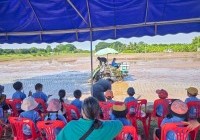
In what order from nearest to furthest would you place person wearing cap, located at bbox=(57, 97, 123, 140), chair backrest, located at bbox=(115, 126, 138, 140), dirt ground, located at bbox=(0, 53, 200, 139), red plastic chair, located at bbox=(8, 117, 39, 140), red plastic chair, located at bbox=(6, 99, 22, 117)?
person wearing cap, located at bbox=(57, 97, 123, 140)
chair backrest, located at bbox=(115, 126, 138, 140)
red plastic chair, located at bbox=(8, 117, 39, 140)
red plastic chair, located at bbox=(6, 99, 22, 117)
dirt ground, located at bbox=(0, 53, 200, 139)

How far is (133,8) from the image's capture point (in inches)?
218

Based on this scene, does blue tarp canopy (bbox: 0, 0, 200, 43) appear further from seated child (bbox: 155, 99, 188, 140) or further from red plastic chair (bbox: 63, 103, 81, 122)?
seated child (bbox: 155, 99, 188, 140)

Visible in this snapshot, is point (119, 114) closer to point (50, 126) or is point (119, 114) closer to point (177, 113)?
point (177, 113)

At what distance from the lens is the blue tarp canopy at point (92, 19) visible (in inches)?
211

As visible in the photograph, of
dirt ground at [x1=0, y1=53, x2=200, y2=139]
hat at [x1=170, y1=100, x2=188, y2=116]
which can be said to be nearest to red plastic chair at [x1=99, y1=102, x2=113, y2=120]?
hat at [x1=170, y1=100, x2=188, y2=116]

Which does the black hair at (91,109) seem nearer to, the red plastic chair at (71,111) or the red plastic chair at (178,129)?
the red plastic chair at (178,129)

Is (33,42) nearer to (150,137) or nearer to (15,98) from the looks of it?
(15,98)

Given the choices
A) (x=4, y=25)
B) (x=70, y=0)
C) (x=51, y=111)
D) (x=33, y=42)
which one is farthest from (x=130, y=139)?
(x=33, y=42)

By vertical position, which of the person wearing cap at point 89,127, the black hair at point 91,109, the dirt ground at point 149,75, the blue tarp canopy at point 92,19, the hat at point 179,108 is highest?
the blue tarp canopy at point 92,19

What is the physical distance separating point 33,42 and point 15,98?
2.00 m

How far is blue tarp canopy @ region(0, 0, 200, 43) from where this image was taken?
535 cm

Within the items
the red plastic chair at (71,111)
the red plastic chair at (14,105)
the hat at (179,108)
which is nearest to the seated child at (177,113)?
the hat at (179,108)

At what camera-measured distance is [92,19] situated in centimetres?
625

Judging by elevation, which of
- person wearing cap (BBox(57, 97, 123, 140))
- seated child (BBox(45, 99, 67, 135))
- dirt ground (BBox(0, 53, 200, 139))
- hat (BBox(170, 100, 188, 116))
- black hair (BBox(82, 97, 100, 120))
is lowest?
dirt ground (BBox(0, 53, 200, 139))
